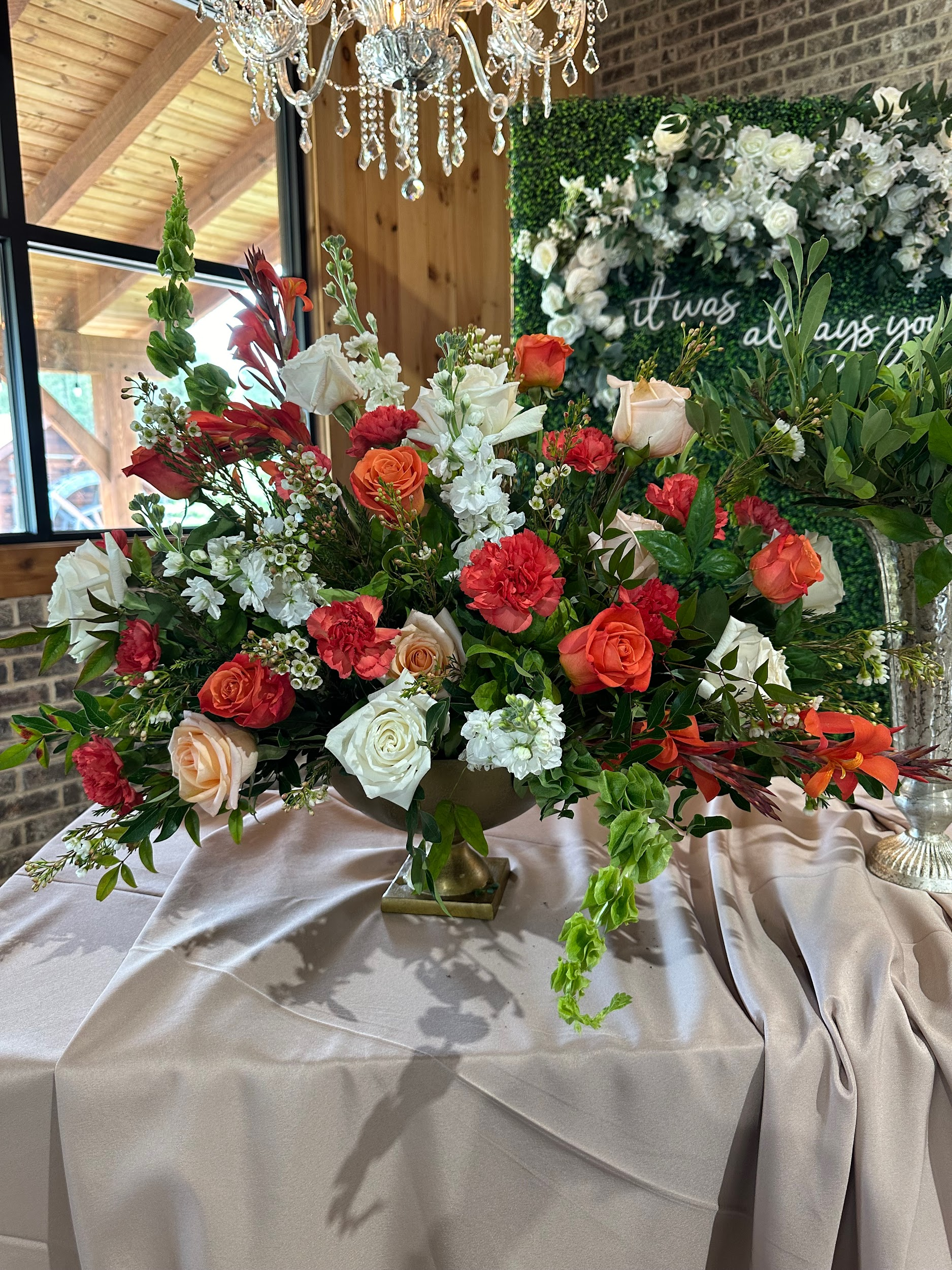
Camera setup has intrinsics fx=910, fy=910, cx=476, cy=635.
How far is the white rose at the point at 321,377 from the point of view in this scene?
87cm

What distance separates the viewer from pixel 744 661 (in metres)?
0.82

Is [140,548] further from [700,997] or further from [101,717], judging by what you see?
[700,997]

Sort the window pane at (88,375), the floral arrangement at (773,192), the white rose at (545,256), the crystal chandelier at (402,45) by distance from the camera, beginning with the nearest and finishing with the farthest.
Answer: the crystal chandelier at (402,45) < the floral arrangement at (773,192) < the window pane at (88,375) < the white rose at (545,256)

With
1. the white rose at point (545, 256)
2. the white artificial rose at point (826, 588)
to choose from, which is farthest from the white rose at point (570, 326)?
the white artificial rose at point (826, 588)

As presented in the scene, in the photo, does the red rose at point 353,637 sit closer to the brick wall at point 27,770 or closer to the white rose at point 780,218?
the brick wall at point 27,770

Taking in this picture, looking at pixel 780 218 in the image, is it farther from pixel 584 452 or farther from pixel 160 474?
pixel 160 474

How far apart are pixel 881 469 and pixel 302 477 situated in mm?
618

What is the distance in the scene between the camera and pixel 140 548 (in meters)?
0.88

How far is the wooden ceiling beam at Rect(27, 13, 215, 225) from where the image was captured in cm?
274

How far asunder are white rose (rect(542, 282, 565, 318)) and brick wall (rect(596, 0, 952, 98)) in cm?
161

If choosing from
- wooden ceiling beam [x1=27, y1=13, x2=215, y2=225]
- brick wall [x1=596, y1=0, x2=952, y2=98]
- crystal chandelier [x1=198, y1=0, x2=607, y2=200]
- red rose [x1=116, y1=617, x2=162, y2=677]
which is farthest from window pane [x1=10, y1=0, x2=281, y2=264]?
red rose [x1=116, y1=617, x2=162, y2=677]

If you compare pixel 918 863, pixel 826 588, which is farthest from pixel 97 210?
pixel 918 863

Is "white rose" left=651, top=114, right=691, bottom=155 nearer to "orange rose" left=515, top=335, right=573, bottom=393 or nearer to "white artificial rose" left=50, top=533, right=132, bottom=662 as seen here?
"orange rose" left=515, top=335, right=573, bottom=393

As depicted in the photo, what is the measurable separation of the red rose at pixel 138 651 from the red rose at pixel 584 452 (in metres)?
0.42
